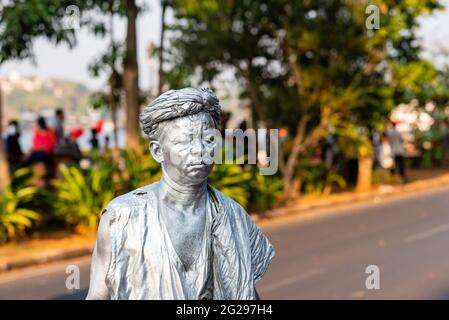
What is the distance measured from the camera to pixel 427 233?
1192 centimetres

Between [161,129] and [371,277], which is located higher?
→ [161,129]

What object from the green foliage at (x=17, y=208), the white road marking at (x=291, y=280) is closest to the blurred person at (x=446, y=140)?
the green foliage at (x=17, y=208)

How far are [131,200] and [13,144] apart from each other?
13.3 metres

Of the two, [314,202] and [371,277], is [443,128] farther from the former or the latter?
[371,277]

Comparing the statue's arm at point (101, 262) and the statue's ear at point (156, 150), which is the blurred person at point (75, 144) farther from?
the statue's arm at point (101, 262)

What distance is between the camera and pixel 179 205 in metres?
2.26

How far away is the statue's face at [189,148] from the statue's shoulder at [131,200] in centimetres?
8

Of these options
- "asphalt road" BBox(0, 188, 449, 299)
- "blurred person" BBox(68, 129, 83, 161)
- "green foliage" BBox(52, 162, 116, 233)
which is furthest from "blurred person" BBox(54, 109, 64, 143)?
"asphalt road" BBox(0, 188, 449, 299)

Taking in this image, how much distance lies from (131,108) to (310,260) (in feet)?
17.4

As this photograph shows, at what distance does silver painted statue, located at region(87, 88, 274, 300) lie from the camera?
212cm

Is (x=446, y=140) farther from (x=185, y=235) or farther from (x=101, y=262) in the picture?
(x=101, y=262)

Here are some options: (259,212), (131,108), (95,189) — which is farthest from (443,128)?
(95,189)

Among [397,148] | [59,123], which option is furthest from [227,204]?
[397,148]

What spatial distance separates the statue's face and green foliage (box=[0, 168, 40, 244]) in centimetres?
895
